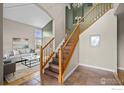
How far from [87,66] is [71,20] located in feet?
2.80

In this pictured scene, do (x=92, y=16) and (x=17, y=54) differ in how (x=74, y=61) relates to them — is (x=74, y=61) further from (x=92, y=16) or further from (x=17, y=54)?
(x=17, y=54)

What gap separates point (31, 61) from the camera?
1.32 metres

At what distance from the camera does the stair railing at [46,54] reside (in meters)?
1.36

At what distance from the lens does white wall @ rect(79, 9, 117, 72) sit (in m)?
1.71

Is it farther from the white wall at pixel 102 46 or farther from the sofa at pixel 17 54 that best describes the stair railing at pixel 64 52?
the sofa at pixel 17 54

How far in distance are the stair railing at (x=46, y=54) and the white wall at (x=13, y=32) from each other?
19 centimetres

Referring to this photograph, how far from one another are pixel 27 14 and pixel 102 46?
53.0 inches

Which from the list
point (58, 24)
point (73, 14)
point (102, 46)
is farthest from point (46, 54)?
point (102, 46)

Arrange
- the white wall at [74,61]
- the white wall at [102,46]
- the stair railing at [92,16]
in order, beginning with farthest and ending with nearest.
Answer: the white wall at [74,61] < the white wall at [102,46] < the stair railing at [92,16]

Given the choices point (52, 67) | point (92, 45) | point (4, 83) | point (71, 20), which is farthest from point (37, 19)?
point (92, 45)

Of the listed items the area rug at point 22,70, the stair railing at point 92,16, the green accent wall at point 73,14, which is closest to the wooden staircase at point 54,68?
the area rug at point 22,70

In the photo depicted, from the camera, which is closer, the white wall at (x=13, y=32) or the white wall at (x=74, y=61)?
the white wall at (x=13, y=32)

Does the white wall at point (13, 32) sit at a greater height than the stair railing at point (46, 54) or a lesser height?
greater

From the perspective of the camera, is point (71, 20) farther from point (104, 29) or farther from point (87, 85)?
point (87, 85)
